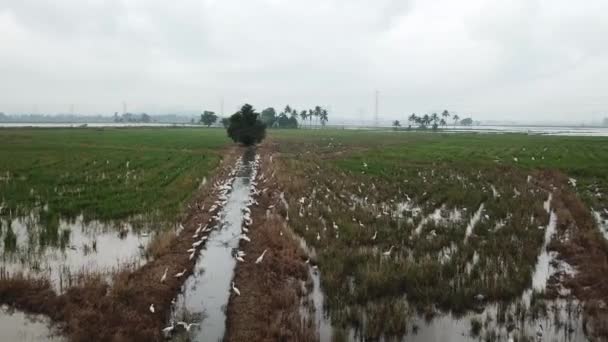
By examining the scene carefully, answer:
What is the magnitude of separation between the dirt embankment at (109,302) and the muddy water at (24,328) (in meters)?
0.17

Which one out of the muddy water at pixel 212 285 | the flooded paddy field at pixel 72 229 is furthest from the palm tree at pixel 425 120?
the muddy water at pixel 212 285

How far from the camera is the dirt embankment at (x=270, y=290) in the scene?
24.0 ft

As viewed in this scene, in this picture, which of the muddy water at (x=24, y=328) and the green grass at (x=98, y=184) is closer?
the muddy water at (x=24, y=328)

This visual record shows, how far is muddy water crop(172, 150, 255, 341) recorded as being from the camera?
768cm

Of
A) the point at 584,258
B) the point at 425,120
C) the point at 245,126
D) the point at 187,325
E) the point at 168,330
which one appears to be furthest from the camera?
the point at 425,120

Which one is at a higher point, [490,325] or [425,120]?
[425,120]

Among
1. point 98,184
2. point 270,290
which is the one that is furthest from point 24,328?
point 98,184

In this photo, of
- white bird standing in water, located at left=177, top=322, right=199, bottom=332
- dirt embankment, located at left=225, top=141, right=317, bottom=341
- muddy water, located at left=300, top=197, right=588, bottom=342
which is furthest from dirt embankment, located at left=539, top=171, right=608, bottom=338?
white bird standing in water, located at left=177, top=322, right=199, bottom=332

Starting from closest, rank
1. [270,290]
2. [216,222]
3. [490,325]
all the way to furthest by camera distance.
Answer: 1. [490,325]
2. [270,290]
3. [216,222]

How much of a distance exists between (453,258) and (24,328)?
962cm

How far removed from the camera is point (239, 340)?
713 centimetres

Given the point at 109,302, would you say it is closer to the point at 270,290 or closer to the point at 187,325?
the point at 187,325

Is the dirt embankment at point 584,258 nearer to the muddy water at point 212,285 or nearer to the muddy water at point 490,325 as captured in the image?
the muddy water at point 490,325

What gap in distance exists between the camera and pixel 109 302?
7.96 meters
